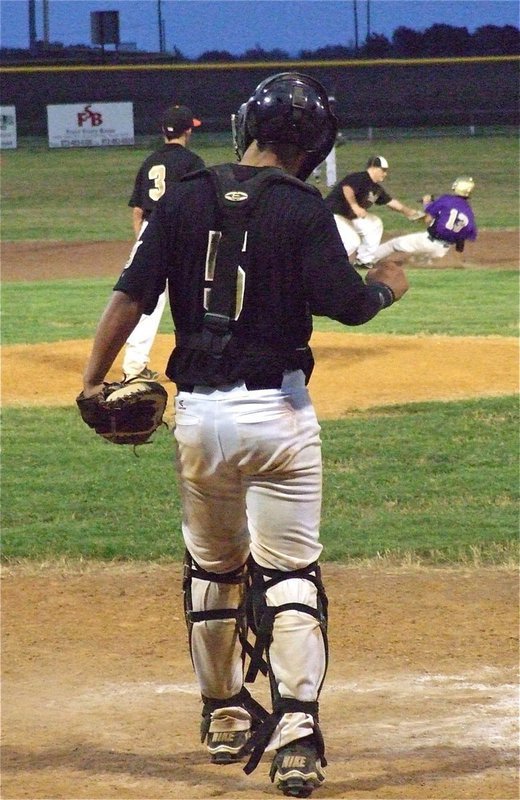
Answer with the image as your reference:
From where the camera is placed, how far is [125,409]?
3691 mm

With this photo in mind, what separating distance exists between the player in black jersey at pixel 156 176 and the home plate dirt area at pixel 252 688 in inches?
119

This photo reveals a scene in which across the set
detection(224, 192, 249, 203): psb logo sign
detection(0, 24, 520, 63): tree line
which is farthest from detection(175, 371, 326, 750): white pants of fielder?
detection(0, 24, 520, 63): tree line

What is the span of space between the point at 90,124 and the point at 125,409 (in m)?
34.7

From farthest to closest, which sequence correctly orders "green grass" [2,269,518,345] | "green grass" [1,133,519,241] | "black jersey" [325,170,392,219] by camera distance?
"green grass" [1,133,519,241], "black jersey" [325,170,392,219], "green grass" [2,269,518,345]

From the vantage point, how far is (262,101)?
349cm

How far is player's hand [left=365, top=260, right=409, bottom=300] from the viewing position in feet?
11.9

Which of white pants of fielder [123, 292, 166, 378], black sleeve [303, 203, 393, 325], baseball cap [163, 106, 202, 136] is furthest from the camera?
baseball cap [163, 106, 202, 136]

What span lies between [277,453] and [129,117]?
34.0 meters

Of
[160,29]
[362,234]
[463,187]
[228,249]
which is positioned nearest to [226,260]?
[228,249]

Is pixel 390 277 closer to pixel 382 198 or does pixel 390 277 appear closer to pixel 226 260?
pixel 226 260

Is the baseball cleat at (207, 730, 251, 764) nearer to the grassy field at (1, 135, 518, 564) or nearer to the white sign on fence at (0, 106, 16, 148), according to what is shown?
the grassy field at (1, 135, 518, 564)

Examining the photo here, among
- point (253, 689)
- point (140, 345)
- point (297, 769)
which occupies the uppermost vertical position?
point (140, 345)

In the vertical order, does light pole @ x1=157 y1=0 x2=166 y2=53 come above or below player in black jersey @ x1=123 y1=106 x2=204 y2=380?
above

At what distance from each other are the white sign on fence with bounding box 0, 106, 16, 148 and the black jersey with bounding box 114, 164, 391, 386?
34.7 m
